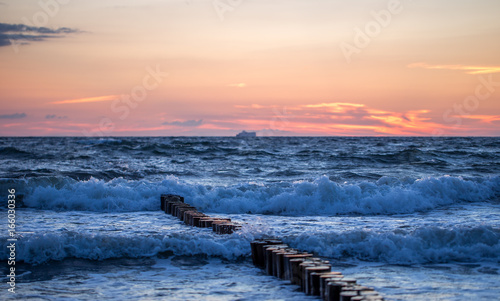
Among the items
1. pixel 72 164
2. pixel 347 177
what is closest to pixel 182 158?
pixel 72 164

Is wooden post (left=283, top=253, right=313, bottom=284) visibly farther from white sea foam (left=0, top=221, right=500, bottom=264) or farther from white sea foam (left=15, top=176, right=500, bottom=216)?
white sea foam (left=15, top=176, right=500, bottom=216)

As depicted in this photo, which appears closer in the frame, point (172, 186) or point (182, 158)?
point (172, 186)

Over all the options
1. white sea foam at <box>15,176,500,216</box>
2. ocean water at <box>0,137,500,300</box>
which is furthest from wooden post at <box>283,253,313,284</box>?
white sea foam at <box>15,176,500,216</box>

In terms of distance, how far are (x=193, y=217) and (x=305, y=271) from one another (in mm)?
4605

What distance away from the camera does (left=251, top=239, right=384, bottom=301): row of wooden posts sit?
17.0ft

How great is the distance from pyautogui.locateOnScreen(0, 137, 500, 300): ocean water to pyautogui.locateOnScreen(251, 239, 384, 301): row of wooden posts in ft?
0.60

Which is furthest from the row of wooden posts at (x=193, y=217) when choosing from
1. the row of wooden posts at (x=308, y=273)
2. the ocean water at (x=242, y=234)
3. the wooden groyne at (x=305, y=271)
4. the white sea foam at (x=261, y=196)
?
the row of wooden posts at (x=308, y=273)

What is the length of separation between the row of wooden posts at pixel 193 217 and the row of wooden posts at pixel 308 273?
4.63 feet

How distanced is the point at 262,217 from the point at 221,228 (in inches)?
144

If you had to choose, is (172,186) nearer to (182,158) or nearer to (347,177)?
(347,177)

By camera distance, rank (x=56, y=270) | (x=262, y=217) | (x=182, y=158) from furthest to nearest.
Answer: (x=182, y=158), (x=262, y=217), (x=56, y=270)

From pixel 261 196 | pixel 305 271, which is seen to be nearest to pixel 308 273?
pixel 305 271

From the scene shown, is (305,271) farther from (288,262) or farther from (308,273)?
(288,262)

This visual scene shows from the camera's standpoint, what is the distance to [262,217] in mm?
12586
